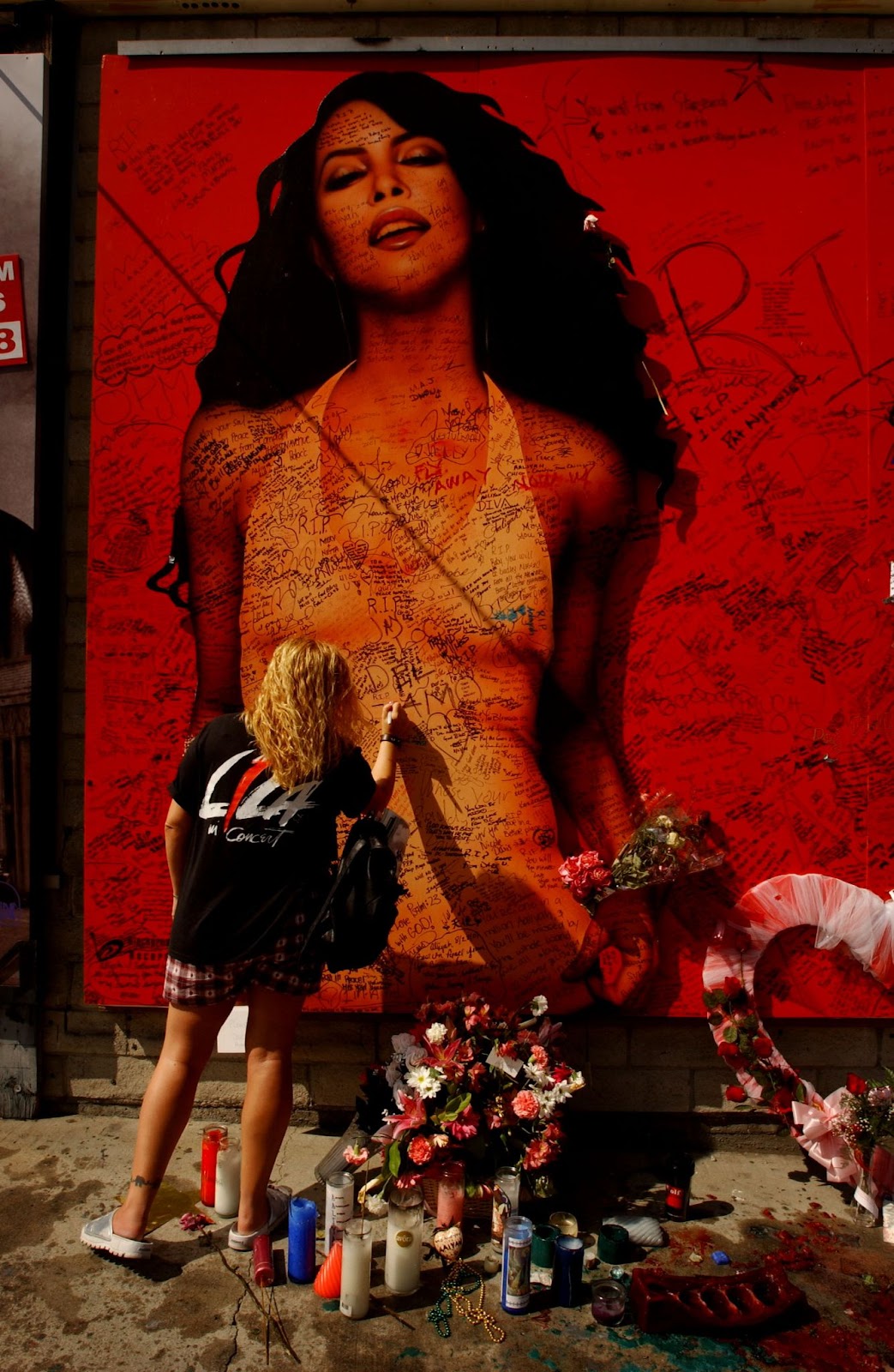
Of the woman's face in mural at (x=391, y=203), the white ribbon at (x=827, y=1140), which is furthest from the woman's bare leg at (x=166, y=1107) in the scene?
the woman's face in mural at (x=391, y=203)

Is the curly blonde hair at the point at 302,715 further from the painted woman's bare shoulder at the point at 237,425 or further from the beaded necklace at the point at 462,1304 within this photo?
the beaded necklace at the point at 462,1304

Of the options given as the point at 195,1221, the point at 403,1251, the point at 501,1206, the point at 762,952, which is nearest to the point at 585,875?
the point at 762,952

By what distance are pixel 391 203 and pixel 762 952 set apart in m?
3.82

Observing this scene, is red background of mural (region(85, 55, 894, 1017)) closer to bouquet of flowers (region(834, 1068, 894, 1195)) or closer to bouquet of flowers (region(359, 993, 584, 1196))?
bouquet of flowers (region(834, 1068, 894, 1195))

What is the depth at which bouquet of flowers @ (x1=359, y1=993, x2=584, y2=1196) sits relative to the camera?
3.13 meters

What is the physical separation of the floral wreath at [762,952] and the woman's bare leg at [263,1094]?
185 centimetres

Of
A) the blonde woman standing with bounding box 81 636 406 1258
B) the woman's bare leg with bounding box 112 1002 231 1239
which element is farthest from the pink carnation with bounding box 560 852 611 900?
the woman's bare leg with bounding box 112 1002 231 1239

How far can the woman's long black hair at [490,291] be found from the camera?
3.87 metres

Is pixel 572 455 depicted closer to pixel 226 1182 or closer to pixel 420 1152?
pixel 420 1152

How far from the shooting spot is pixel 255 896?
2.88m

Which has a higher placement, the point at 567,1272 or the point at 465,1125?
the point at 465,1125

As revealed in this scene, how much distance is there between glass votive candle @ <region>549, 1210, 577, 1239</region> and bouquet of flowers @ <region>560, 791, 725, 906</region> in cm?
118

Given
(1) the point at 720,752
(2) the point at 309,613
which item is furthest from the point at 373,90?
(1) the point at 720,752

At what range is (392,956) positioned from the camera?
3.80 metres
